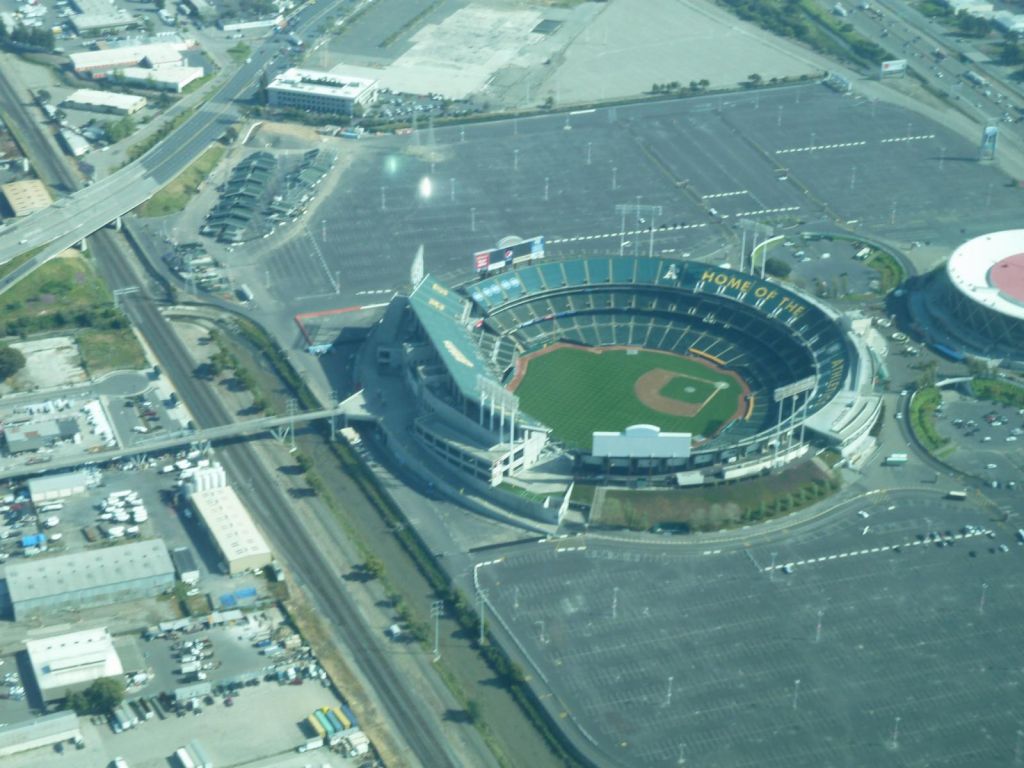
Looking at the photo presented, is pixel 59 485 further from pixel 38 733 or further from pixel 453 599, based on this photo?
pixel 453 599

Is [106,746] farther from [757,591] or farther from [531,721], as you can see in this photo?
[757,591]

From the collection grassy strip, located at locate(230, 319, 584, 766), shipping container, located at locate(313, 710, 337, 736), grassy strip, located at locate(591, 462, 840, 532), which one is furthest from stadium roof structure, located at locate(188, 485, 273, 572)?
grassy strip, located at locate(591, 462, 840, 532)

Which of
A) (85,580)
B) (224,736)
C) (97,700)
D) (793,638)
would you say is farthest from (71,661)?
(793,638)

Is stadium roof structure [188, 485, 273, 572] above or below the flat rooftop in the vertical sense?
below

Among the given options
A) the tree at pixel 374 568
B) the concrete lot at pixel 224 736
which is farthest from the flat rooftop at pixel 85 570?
the concrete lot at pixel 224 736

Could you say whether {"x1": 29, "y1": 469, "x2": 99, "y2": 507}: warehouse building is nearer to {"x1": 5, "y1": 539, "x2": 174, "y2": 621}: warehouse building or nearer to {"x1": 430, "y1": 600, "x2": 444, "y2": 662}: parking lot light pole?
{"x1": 5, "y1": 539, "x2": 174, "y2": 621}: warehouse building
